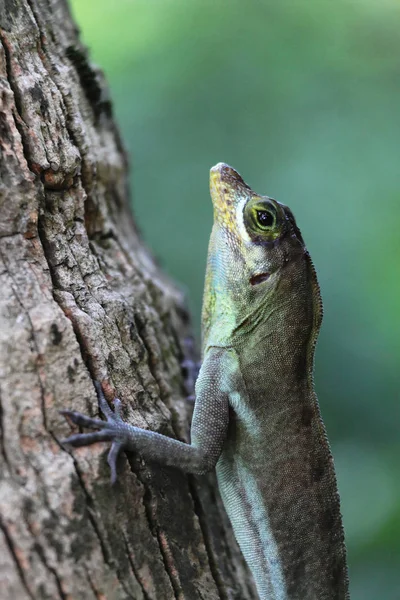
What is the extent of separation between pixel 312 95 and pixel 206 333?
426 centimetres

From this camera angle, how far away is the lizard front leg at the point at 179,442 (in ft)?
7.48

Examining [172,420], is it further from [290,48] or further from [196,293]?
[290,48]

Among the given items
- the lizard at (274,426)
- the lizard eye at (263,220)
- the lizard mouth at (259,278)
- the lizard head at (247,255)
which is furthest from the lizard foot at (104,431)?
the lizard eye at (263,220)

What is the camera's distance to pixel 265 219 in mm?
3184

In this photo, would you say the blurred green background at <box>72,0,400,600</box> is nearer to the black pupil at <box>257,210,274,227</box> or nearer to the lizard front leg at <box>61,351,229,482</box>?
the black pupil at <box>257,210,274,227</box>

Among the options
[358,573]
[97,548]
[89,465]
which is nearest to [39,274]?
[89,465]

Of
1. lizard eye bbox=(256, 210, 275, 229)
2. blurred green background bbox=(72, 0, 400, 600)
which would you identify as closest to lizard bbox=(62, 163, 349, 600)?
lizard eye bbox=(256, 210, 275, 229)

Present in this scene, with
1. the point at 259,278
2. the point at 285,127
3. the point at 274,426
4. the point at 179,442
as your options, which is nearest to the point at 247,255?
the point at 259,278

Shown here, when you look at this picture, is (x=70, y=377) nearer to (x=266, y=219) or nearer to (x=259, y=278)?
(x=259, y=278)

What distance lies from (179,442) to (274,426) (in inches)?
23.4

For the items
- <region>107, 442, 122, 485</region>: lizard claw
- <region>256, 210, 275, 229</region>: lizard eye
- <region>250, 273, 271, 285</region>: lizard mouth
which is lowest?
<region>107, 442, 122, 485</region>: lizard claw

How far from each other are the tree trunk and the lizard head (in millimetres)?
464

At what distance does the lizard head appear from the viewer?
3182mm

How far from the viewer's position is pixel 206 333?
11.5 feet
